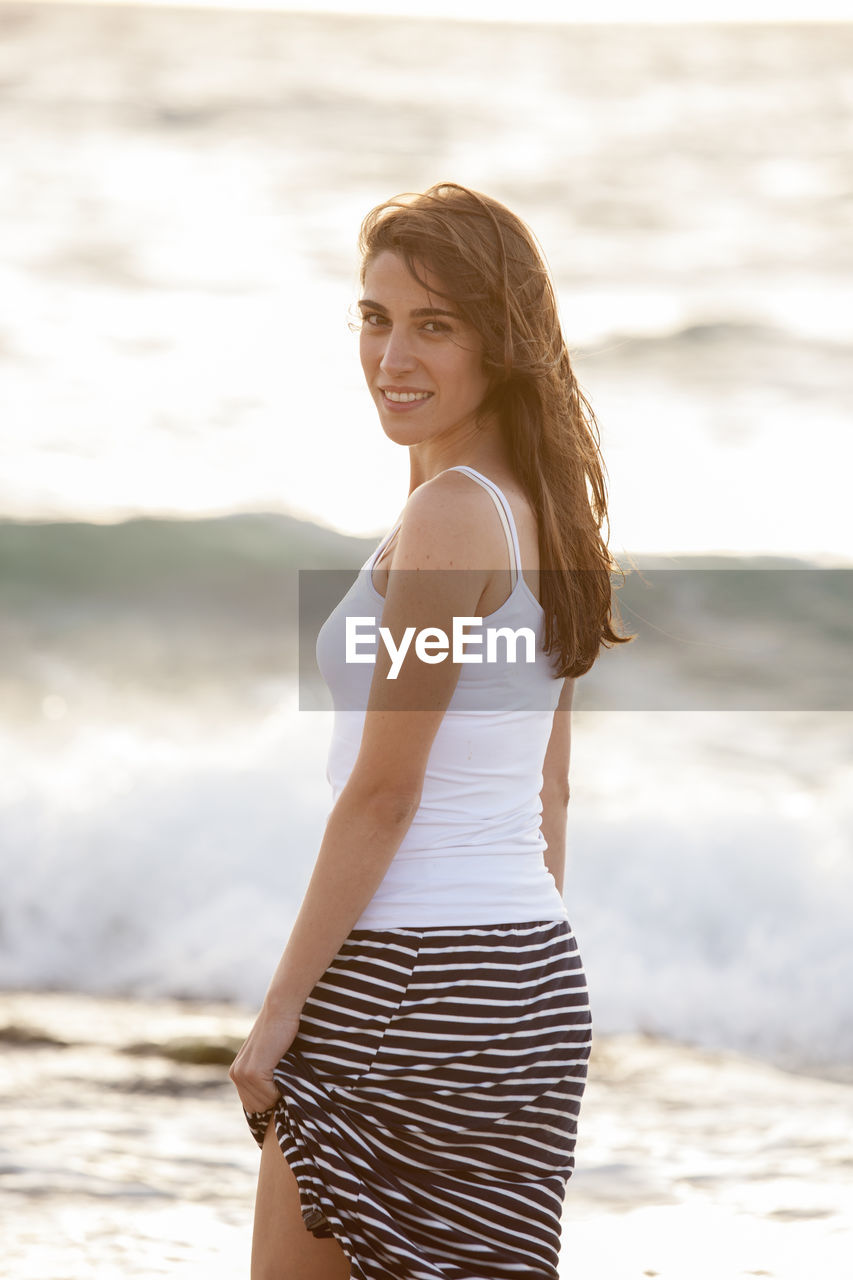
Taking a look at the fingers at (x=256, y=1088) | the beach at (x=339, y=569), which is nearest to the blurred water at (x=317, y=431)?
the beach at (x=339, y=569)

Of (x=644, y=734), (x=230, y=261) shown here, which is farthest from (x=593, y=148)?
(x=644, y=734)

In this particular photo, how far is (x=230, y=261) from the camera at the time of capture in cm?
1312

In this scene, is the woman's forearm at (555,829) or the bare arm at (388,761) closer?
the bare arm at (388,761)

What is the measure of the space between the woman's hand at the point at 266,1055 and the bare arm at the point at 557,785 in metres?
0.49

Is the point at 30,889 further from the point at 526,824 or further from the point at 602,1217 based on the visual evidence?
the point at 526,824

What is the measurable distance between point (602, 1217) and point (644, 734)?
15.7 feet

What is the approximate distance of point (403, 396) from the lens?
6.05 feet

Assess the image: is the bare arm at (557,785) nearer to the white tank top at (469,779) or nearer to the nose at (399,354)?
the white tank top at (469,779)

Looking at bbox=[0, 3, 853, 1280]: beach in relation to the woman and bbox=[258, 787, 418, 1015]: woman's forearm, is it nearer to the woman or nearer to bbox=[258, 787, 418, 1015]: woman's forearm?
the woman

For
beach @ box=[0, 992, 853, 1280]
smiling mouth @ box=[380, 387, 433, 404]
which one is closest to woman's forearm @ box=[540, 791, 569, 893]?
smiling mouth @ box=[380, 387, 433, 404]

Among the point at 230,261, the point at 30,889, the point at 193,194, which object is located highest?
the point at 193,194

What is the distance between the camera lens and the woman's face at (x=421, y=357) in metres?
1.79

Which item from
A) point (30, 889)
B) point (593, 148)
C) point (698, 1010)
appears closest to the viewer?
point (698, 1010)
